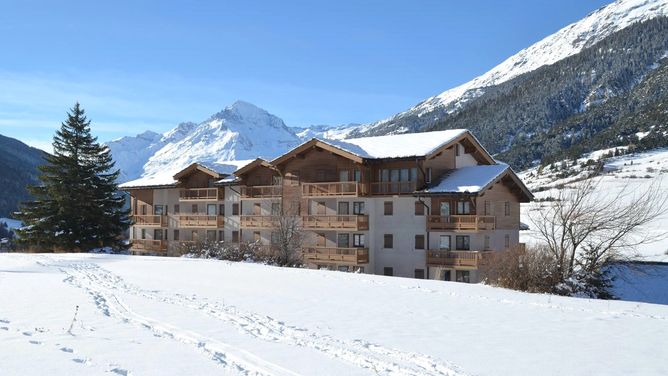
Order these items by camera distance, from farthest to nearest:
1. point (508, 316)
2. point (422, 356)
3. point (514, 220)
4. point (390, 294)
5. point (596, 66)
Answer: point (596, 66) → point (514, 220) → point (390, 294) → point (508, 316) → point (422, 356)

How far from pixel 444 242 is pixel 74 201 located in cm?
3132

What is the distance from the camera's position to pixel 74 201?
50.6 meters

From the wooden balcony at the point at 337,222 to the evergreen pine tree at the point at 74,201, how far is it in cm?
1974

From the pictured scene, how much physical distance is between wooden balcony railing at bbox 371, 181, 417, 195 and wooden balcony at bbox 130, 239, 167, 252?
73.0 feet

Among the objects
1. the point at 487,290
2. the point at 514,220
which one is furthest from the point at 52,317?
the point at 514,220

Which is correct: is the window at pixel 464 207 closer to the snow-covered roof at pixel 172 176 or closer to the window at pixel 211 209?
the snow-covered roof at pixel 172 176

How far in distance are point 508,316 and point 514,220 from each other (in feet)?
87.9

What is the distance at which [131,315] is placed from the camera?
15195 mm

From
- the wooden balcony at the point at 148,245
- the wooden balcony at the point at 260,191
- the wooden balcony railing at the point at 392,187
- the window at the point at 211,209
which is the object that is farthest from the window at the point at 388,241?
the wooden balcony at the point at 148,245

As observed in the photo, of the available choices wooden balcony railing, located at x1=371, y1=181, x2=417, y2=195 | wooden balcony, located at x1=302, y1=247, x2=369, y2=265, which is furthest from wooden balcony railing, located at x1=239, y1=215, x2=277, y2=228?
wooden balcony railing, located at x1=371, y1=181, x2=417, y2=195

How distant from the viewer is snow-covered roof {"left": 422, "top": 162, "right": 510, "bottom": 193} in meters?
36.7

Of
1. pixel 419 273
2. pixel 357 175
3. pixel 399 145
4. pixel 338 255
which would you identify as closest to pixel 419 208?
pixel 419 273

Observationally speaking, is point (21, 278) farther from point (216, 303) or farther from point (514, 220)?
point (514, 220)

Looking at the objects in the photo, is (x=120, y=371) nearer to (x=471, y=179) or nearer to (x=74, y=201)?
(x=471, y=179)
